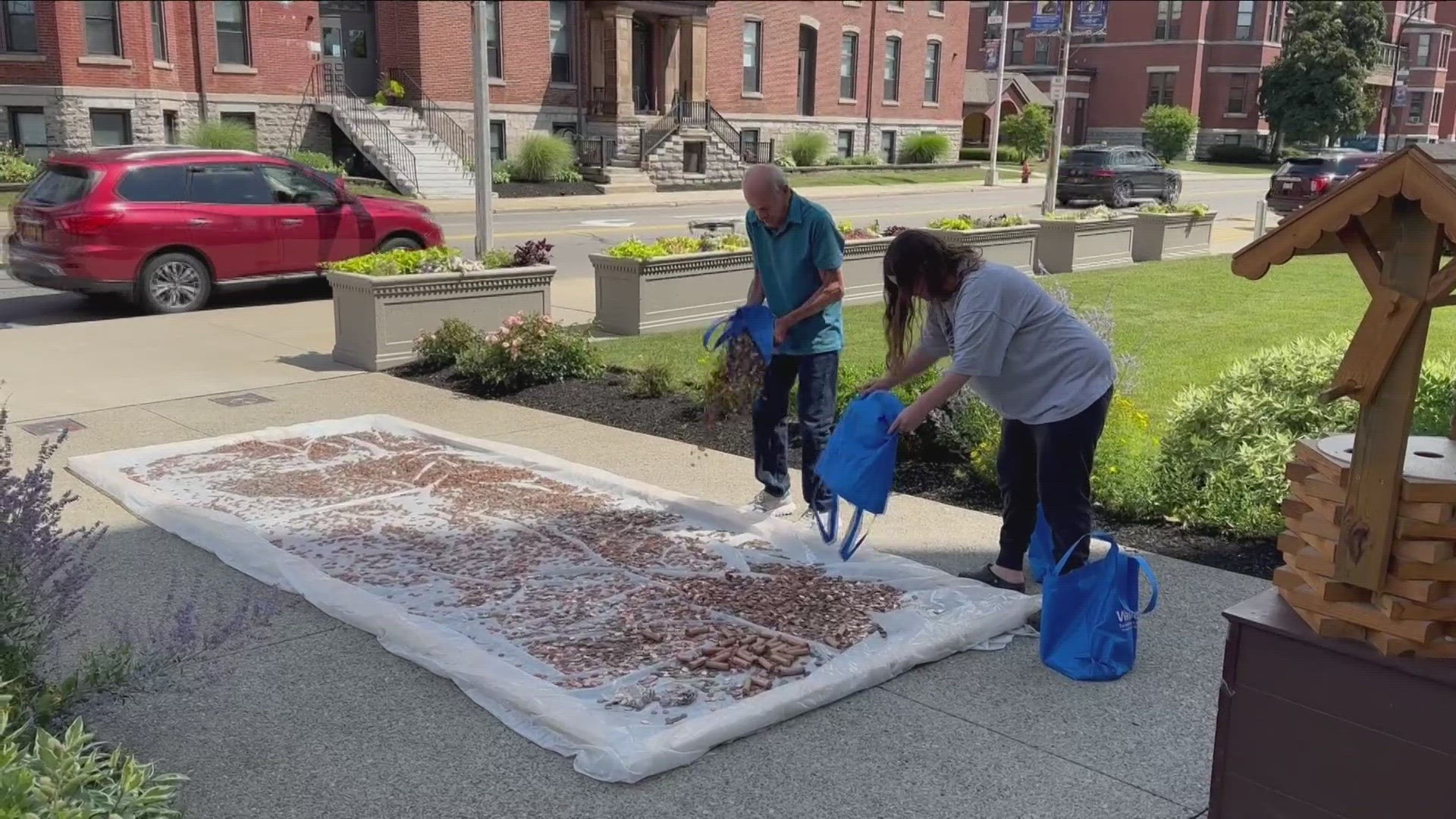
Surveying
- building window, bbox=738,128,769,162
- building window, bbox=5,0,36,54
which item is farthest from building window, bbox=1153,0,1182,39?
building window, bbox=5,0,36,54

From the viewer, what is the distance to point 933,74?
50625 millimetres

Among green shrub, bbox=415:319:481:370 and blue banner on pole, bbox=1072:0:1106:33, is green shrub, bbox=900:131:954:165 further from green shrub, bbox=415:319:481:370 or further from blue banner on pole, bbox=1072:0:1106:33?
green shrub, bbox=415:319:481:370

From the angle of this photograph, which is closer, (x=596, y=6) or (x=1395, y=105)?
(x=596, y=6)

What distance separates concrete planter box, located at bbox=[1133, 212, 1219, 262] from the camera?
1925cm

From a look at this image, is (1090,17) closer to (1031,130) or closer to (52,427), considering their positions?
(52,427)

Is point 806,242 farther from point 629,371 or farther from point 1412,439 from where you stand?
point 629,371

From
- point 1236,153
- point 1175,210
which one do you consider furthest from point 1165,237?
point 1236,153

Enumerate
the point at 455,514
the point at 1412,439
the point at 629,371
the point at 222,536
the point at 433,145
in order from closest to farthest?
1. the point at 1412,439
2. the point at 222,536
3. the point at 455,514
4. the point at 629,371
5. the point at 433,145

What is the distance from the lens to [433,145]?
32.2 meters

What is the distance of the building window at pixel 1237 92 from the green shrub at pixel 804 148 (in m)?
32.4

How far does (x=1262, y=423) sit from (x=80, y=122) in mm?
27741

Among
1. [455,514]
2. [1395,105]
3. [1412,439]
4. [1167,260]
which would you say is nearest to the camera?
[1412,439]

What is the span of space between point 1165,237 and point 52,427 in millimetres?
16246

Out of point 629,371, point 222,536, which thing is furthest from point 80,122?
point 222,536
